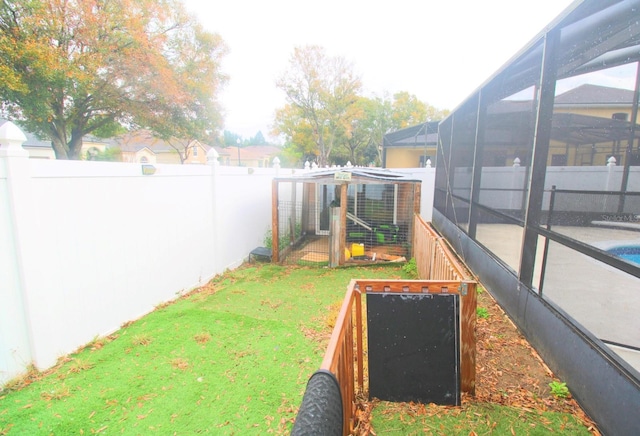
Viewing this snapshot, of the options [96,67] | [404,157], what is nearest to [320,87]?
[404,157]

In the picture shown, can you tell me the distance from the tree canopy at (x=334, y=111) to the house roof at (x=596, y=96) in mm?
27453

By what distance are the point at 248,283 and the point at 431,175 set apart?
7.62 m

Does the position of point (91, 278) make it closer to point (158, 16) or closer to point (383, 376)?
point (383, 376)

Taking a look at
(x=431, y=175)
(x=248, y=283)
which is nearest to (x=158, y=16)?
(x=431, y=175)

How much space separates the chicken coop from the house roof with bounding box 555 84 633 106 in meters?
3.12

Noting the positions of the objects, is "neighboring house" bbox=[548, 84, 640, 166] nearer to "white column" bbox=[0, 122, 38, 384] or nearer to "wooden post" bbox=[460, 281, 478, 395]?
"wooden post" bbox=[460, 281, 478, 395]

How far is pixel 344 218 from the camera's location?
6539mm

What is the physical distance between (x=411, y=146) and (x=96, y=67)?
1588 cm

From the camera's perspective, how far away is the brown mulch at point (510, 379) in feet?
7.34

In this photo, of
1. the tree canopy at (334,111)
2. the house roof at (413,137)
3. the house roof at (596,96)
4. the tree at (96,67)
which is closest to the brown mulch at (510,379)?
the house roof at (596,96)

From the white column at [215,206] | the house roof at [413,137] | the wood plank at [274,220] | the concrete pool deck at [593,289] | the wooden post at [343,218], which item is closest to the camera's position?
the concrete pool deck at [593,289]

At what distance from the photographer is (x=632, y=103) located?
3.99 m

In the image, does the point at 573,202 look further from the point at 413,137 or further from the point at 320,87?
the point at 320,87

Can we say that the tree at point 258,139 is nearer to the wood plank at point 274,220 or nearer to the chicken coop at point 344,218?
the chicken coop at point 344,218
